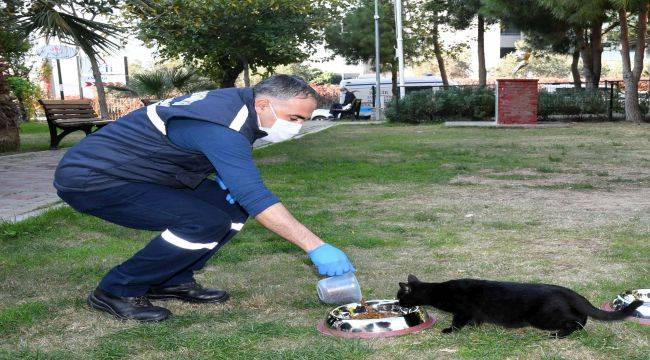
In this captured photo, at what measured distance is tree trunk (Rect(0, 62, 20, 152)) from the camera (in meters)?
13.3

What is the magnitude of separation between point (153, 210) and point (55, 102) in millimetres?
11307

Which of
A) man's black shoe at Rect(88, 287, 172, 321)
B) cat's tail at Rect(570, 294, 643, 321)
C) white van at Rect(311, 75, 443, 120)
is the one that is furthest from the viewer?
white van at Rect(311, 75, 443, 120)

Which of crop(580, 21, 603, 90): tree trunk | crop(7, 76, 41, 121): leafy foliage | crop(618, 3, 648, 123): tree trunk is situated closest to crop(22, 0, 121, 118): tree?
crop(7, 76, 41, 121): leafy foliage

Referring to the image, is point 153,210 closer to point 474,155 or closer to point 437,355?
point 437,355

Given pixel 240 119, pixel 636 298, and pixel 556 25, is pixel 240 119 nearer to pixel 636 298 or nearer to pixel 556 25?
pixel 636 298

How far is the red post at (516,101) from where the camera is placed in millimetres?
20125

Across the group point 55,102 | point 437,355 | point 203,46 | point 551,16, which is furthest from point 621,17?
point 437,355

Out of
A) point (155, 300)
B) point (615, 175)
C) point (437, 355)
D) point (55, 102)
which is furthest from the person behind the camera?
point (55, 102)

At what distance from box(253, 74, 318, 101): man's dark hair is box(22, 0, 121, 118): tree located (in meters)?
6.89

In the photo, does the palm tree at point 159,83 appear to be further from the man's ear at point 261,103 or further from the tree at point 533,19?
the man's ear at point 261,103

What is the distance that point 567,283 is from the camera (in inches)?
162

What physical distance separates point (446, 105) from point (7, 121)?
46.0 feet

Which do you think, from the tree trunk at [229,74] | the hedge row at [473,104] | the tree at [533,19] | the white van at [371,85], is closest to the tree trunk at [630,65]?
the hedge row at [473,104]

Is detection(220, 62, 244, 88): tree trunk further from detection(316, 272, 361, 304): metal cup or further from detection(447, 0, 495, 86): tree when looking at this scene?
detection(316, 272, 361, 304): metal cup
